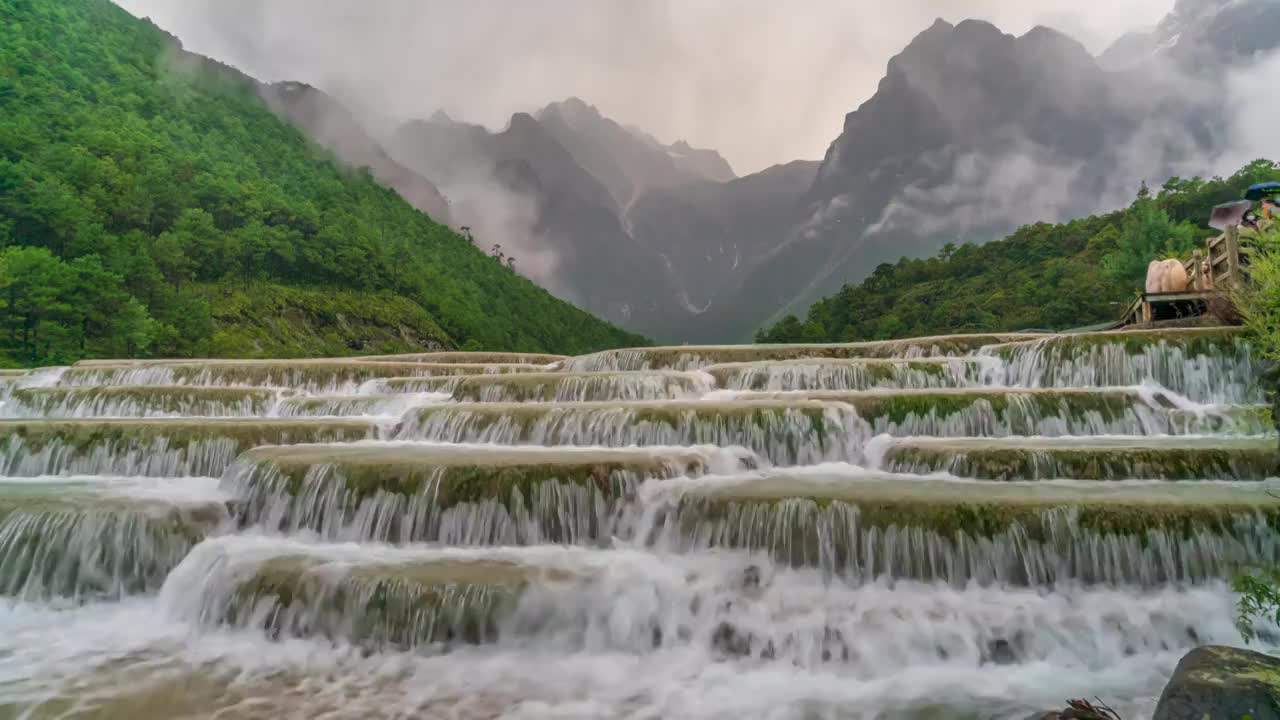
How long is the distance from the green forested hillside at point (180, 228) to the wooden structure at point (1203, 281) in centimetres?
4562

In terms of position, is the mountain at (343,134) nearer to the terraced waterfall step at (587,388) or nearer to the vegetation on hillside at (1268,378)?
the terraced waterfall step at (587,388)

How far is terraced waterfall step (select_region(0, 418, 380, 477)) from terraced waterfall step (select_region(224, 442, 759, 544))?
7.58 feet

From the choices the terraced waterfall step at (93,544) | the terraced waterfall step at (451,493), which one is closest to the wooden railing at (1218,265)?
the terraced waterfall step at (451,493)

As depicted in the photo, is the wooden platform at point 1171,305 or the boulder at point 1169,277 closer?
the wooden platform at point 1171,305

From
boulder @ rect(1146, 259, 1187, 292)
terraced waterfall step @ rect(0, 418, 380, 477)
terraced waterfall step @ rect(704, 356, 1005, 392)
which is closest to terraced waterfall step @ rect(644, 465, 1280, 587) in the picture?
terraced waterfall step @ rect(704, 356, 1005, 392)

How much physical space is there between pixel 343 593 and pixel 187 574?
208cm

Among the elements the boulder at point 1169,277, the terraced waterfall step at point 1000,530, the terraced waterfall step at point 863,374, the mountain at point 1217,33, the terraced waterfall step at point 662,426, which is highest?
the mountain at point 1217,33

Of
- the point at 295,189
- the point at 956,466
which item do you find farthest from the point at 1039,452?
the point at 295,189

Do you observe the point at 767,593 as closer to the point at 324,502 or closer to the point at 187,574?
the point at 324,502

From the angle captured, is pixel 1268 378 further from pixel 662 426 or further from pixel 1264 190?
pixel 1264 190

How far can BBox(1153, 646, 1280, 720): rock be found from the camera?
3.36m

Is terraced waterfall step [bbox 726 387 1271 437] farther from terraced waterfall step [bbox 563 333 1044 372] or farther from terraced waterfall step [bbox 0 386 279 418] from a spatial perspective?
terraced waterfall step [bbox 0 386 279 418]

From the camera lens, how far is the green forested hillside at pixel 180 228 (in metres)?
38.5

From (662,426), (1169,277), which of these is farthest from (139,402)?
(1169,277)
